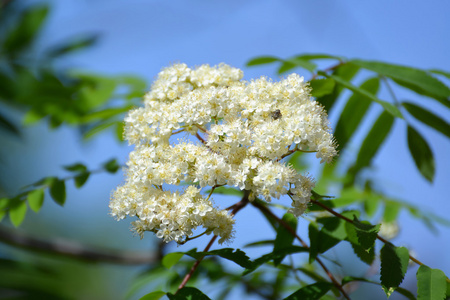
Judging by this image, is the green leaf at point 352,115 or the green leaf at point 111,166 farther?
the green leaf at point 111,166

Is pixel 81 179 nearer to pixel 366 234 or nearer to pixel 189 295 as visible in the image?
pixel 189 295

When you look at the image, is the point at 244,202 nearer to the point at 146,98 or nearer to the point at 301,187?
the point at 301,187

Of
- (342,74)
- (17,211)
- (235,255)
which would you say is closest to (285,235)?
(235,255)

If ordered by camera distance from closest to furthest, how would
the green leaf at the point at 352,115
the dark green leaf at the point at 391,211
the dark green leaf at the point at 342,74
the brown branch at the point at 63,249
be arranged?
the dark green leaf at the point at 342,74, the green leaf at the point at 352,115, the dark green leaf at the point at 391,211, the brown branch at the point at 63,249

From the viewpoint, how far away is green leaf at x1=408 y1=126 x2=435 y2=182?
237cm

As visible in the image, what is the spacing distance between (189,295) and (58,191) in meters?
1.01

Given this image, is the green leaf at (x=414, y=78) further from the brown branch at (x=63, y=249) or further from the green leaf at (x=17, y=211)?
the brown branch at (x=63, y=249)

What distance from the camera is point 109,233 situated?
1677 centimetres

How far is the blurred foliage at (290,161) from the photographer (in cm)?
188

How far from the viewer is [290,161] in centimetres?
261

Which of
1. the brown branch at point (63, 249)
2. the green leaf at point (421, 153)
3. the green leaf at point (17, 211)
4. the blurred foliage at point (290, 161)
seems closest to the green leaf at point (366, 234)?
the blurred foliage at point (290, 161)

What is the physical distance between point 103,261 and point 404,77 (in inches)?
98.2

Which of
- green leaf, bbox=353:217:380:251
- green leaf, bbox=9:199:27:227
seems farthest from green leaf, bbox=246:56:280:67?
green leaf, bbox=9:199:27:227

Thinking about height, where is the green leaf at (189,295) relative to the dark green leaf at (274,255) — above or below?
below
